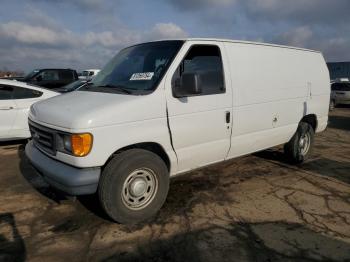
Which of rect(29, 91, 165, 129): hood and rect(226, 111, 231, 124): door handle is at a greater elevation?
rect(29, 91, 165, 129): hood

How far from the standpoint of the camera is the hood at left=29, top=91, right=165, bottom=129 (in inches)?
138

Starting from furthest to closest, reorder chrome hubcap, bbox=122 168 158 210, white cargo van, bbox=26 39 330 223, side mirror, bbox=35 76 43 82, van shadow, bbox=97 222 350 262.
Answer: side mirror, bbox=35 76 43 82 < chrome hubcap, bbox=122 168 158 210 < white cargo van, bbox=26 39 330 223 < van shadow, bbox=97 222 350 262

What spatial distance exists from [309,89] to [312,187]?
1901mm

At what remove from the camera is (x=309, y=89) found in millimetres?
6246

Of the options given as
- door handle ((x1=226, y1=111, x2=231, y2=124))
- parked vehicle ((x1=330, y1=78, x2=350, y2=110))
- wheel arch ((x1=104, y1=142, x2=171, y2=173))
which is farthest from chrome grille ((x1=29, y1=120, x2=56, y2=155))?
parked vehicle ((x1=330, y1=78, x2=350, y2=110))

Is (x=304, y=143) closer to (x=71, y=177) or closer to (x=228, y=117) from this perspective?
(x=228, y=117)

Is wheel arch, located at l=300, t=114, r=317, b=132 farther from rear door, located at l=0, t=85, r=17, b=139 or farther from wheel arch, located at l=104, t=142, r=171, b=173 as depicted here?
rear door, located at l=0, t=85, r=17, b=139

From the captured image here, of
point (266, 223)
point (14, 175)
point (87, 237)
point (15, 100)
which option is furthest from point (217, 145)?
point (15, 100)

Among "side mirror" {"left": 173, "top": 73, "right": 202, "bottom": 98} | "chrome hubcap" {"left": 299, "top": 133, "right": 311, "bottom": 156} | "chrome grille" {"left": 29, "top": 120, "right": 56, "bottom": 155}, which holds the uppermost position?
"side mirror" {"left": 173, "top": 73, "right": 202, "bottom": 98}

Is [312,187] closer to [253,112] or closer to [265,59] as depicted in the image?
[253,112]

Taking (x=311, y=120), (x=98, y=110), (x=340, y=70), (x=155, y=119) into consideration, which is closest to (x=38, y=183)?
(x=98, y=110)

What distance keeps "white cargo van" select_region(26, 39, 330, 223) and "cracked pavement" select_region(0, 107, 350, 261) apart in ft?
1.43

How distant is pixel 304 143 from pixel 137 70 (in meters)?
3.82

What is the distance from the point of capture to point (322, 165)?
21.6 feet
